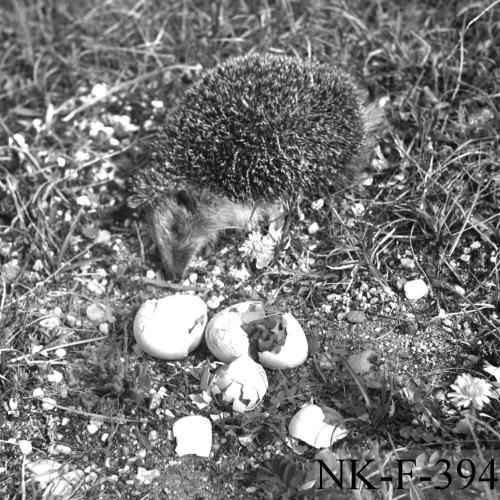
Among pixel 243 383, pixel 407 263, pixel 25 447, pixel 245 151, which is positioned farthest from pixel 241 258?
pixel 25 447

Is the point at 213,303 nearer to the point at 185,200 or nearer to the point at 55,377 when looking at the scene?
the point at 185,200

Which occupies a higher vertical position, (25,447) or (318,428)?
(318,428)

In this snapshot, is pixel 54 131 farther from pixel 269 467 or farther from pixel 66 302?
pixel 269 467

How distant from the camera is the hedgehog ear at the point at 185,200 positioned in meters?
4.60

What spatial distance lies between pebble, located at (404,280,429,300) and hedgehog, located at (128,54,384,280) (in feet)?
2.68

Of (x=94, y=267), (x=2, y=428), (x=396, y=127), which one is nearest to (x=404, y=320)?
(x=396, y=127)

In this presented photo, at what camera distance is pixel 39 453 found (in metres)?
3.65

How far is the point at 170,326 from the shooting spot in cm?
371

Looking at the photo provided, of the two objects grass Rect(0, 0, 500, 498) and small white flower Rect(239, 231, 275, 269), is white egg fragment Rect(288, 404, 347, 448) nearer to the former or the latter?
grass Rect(0, 0, 500, 498)

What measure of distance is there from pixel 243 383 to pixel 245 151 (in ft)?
4.97

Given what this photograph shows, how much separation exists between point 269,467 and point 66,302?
176 cm

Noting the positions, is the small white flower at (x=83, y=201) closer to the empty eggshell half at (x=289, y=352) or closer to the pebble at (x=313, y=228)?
the pebble at (x=313, y=228)

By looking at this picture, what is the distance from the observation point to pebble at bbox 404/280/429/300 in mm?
4086

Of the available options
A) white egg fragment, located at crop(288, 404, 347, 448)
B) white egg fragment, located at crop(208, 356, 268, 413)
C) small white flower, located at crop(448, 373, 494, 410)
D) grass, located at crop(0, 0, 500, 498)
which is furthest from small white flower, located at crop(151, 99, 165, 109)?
small white flower, located at crop(448, 373, 494, 410)
